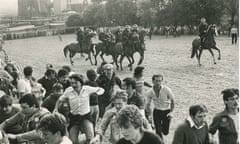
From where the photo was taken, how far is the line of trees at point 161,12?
45125mm

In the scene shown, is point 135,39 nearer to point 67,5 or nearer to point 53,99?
point 53,99

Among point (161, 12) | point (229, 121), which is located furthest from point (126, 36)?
point (161, 12)

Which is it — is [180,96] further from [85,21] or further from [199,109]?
[85,21]

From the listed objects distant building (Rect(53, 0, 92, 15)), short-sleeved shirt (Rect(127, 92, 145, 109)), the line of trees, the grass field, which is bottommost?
the grass field

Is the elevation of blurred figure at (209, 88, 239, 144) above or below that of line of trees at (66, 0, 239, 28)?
below

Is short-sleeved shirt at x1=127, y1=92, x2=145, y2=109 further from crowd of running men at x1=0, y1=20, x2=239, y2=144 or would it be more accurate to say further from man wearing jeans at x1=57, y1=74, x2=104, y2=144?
man wearing jeans at x1=57, y1=74, x2=104, y2=144

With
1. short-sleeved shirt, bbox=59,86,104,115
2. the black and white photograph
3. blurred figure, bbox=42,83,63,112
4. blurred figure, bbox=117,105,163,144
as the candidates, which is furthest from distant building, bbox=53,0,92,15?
blurred figure, bbox=117,105,163,144

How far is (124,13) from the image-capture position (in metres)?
64.0

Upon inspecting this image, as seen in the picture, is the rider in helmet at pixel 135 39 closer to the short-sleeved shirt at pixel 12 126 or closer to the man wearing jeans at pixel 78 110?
the man wearing jeans at pixel 78 110

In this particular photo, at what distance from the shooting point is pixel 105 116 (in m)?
4.84

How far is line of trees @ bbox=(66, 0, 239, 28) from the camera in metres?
45.1

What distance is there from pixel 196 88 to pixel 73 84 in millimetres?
→ 7673

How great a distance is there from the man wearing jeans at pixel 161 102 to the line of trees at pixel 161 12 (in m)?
27.7

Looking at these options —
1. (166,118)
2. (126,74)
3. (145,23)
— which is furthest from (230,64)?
(145,23)
